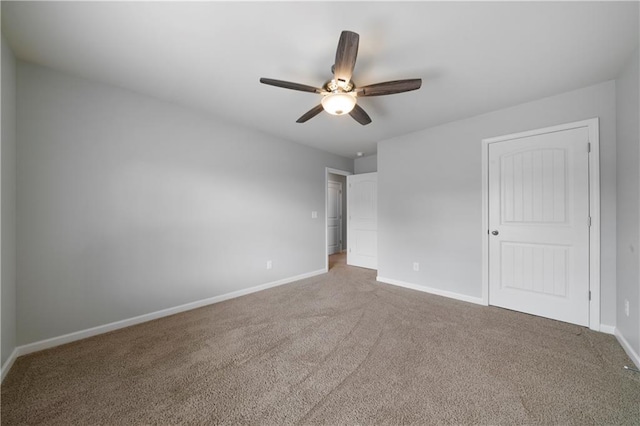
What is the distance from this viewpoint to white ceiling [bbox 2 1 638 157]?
1443 millimetres

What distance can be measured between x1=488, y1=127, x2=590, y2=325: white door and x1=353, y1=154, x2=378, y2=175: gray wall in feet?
7.88

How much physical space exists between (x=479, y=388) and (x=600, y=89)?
295 cm

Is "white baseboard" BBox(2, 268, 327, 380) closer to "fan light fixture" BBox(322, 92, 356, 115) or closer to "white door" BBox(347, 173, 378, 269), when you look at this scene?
"white door" BBox(347, 173, 378, 269)

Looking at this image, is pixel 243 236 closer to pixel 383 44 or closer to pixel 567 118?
pixel 383 44

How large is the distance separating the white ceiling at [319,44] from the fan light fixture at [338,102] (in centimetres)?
31

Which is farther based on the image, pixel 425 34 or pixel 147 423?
pixel 425 34

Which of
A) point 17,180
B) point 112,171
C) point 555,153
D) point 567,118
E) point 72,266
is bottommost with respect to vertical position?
point 72,266

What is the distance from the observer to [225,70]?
2.04 m

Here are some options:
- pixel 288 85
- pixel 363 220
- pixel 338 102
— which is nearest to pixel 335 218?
pixel 363 220

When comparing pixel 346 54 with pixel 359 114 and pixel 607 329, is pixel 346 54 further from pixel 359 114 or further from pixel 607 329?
pixel 607 329

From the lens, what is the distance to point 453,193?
3154mm

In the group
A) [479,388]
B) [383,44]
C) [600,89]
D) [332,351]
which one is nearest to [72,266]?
[332,351]

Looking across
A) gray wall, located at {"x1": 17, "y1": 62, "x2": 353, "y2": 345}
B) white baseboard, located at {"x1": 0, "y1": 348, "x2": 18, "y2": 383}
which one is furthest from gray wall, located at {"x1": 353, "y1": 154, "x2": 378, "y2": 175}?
white baseboard, located at {"x1": 0, "y1": 348, "x2": 18, "y2": 383}

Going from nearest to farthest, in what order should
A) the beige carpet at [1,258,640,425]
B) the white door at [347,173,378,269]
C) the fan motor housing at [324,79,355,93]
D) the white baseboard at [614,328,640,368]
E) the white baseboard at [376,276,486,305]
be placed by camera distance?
the beige carpet at [1,258,640,425] → the white baseboard at [614,328,640,368] → the fan motor housing at [324,79,355,93] → the white baseboard at [376,276,486,305] → the white door at [347,173,378,269]
